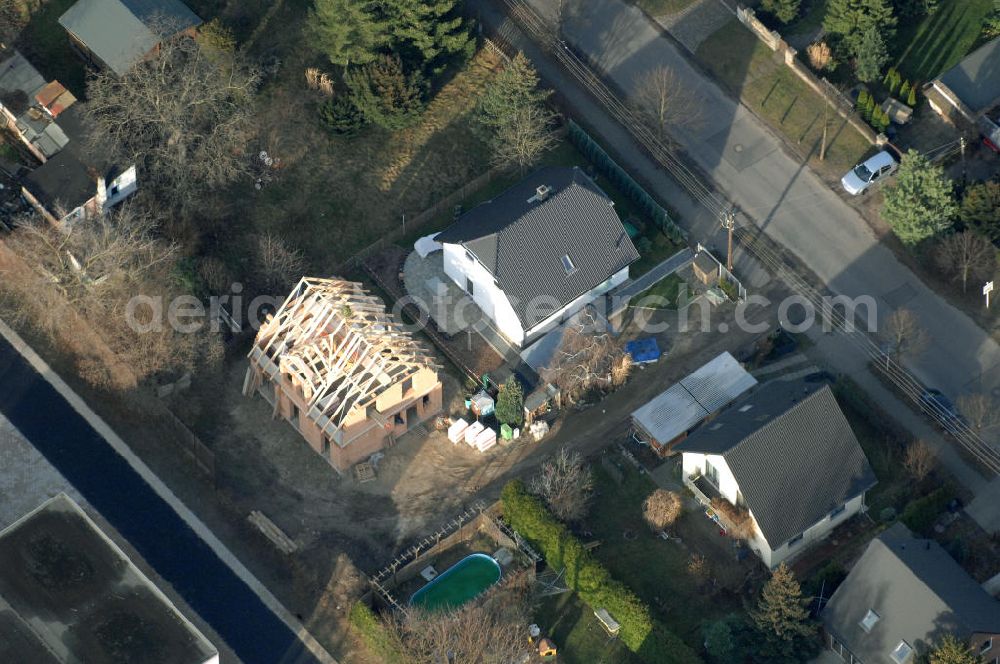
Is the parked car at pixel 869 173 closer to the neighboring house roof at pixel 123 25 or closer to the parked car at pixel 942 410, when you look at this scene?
the parked car at pixel 942 410

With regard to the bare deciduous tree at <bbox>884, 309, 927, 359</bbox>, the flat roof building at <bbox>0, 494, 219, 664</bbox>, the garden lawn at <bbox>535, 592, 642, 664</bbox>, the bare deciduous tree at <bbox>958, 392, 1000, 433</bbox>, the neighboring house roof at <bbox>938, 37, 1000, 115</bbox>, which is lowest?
the flat roof building at <bbox>0, 494, 219, 664</bbox>

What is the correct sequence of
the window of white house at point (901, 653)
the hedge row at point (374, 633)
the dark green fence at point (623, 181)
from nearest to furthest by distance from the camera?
the window of white house at point (901, 653)
the hedge row at point (374, 633)
the dark green fence at point (623, 181)

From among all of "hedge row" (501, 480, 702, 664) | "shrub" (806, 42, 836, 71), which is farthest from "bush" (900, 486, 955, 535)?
"shrub" (806, 42, 836, 71)

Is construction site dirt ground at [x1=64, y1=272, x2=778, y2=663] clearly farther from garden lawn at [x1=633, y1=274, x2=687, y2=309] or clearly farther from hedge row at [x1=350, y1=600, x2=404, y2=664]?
garden lawn at [x1=633, y1=274, x2=687, y2=309]

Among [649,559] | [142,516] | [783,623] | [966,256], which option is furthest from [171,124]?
[966,256]

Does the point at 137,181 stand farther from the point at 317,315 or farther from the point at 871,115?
the point at 871,115

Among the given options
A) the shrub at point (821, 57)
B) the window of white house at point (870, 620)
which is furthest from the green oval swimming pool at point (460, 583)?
the shrub at point (821, 57)

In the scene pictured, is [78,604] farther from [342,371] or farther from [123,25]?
[123,25]
